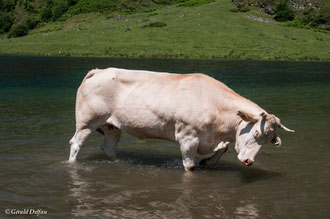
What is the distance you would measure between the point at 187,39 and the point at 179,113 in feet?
216

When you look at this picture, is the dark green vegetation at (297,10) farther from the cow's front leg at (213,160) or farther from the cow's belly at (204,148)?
the cow's belly at (204,148)

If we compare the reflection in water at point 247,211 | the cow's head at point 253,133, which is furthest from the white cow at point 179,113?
the reflection in water at point 247,211

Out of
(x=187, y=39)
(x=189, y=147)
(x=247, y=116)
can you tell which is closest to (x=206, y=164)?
(x=189, y=147)

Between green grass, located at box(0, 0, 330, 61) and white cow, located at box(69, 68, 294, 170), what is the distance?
176 feet

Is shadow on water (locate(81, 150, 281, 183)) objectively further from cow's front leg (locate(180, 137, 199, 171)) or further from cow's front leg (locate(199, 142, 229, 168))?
cow's front leg (locate(180, 137, 199, 171))

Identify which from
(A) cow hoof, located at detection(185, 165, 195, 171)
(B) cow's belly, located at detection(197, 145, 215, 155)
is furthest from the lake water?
(B) cow's belly, located at detection(197, 145, 215, 155)

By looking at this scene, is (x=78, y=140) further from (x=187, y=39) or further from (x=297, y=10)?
(x=297, y=10)

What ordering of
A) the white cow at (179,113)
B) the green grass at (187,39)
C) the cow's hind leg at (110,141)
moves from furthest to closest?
the green grass at (187,39)
the cow's hind leg at (110,141)
the white cow at (179,113)

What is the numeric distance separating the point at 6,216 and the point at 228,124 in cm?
478

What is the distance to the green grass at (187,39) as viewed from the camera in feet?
217

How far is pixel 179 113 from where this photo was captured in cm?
958

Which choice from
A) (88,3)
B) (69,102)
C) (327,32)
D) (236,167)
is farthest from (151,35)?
(236,167)

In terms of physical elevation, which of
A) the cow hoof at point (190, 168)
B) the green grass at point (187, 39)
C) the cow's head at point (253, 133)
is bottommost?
the green grass at point (187, 39)

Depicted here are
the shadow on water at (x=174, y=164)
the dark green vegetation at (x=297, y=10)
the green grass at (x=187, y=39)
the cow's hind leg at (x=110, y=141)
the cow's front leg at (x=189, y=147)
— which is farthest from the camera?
the dark green vegetation at (x=297, y=10)
